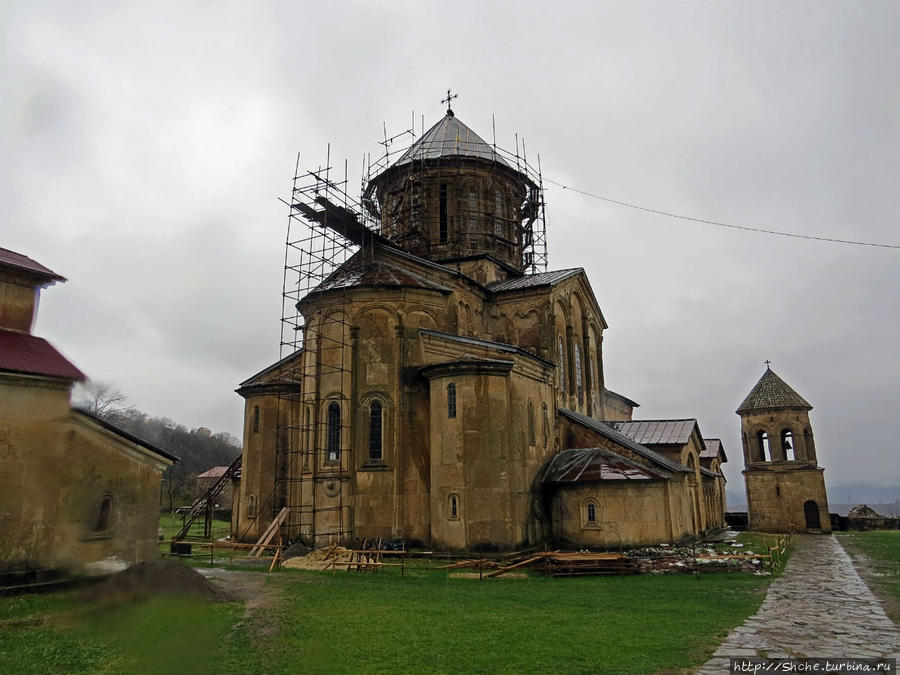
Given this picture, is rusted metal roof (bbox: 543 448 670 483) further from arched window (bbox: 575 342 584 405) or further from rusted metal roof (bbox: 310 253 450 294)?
rusted metal roof (bbox: 310 253 450 294)

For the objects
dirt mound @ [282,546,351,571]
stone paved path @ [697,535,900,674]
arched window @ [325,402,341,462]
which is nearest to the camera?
stone paved path @ [697,535,900,674]

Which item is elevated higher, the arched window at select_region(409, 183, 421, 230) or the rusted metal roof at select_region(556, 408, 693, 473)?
the arched window at select_region(409, 183, 421, 230)

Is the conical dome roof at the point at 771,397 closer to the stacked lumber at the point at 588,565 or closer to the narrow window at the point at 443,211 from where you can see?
the narrow window at the point at 443,211

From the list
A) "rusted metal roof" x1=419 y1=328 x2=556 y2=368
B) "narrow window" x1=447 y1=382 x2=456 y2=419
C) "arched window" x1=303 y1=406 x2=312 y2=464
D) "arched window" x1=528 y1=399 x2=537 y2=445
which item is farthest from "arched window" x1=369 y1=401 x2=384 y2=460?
"arched window" x1=528 y1=399 x2=537 y2=445

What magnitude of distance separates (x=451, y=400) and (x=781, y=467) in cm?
2669

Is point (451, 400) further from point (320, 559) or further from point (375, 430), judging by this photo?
point (320, 559)

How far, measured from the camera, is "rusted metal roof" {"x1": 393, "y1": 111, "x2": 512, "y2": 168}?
31234mm

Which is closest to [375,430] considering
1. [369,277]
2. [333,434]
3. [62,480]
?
[333,434]

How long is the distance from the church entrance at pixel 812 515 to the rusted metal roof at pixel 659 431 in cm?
1343

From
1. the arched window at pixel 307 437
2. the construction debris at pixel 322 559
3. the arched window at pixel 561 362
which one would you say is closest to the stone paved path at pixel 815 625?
the construction debris at pixel 322 559

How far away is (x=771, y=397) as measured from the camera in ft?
128

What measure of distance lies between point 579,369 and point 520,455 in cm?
1053

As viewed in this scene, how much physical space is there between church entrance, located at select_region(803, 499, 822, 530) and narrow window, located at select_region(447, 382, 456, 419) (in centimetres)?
2761

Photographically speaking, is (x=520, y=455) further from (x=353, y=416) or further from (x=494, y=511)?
(x=353, y=416)
